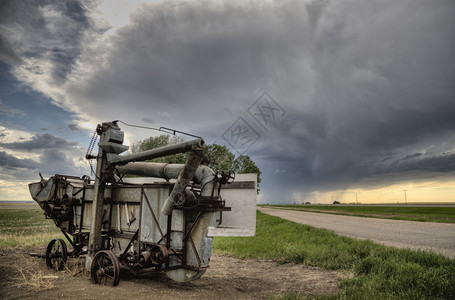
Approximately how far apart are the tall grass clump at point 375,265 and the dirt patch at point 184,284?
0.83 m

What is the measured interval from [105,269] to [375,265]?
9259 mm

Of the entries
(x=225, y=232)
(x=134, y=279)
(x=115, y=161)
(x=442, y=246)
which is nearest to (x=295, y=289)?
(x=225, y=232)

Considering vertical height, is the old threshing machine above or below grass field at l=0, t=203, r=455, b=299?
above

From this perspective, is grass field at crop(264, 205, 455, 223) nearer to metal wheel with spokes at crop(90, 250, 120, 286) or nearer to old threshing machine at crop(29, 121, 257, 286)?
old threshing machine at crop(29, 121, 257, 286)

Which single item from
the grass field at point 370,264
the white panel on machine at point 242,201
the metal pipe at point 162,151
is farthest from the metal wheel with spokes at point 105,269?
the grass field at point 370,264

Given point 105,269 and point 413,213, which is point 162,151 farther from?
point 413,213

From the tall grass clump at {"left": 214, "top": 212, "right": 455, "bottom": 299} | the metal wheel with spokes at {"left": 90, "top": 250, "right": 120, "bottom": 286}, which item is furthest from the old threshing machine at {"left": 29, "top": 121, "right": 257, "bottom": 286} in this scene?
the tall grass clump at {"left": 214, "top": 212, "right": 455, "bottom": 299}

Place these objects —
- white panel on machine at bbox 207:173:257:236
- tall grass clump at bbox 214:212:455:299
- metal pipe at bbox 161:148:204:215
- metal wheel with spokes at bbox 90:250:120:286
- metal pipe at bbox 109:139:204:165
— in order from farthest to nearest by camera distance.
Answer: white panel on machine at bbox 207:173:257:236 < metal wheel with spokes at bbox 90:250:120:286 < tall grass clump at bbox 214:212:455:299 < metal pipe at bbox 109:139:204:165 < metal pipe at bbox 161:148:204:215

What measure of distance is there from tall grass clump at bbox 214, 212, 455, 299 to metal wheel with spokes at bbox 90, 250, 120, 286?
6094mm

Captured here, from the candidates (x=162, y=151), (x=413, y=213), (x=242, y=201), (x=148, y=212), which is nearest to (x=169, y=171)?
(x=162, y=151)

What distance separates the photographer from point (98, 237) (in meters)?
10.2

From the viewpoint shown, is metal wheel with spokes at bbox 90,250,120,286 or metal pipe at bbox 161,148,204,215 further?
metal wheel with spokes at bbox 90,250,120,286

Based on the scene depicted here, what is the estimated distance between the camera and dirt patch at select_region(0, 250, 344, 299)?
7879mm

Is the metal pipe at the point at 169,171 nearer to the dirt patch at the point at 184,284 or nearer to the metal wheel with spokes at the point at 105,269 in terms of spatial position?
the metal wheel with spokes at the point at 105,269
